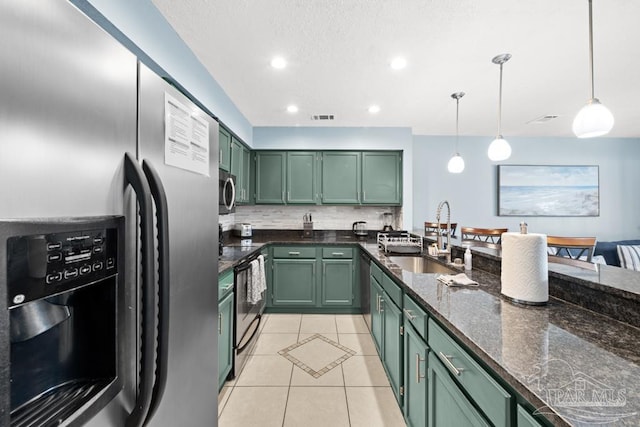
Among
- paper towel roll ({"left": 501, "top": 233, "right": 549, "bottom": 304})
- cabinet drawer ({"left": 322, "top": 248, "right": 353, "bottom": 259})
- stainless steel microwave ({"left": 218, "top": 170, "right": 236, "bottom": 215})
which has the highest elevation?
stainless steel microwave ({"left": 218, "top": 170, "right": 236, "bottom": 215})

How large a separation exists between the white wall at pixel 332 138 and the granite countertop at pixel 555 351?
2.96 metres

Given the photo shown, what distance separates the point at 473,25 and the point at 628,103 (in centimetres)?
289

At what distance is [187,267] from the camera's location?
0.84 meters

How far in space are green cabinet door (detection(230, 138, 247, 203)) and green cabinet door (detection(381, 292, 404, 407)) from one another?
2.22m

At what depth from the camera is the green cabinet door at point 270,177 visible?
13.1ft

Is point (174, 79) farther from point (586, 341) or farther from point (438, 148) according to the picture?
point (438, 148)

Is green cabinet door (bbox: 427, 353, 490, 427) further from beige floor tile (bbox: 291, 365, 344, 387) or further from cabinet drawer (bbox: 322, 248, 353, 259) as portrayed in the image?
cabinet drawer (bbox: 322, 248, 353, 259)

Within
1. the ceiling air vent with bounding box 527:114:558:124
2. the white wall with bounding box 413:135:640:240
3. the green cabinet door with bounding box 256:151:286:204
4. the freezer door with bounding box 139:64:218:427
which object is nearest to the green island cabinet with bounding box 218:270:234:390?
the freezer door with bounding box 139:64:218:427

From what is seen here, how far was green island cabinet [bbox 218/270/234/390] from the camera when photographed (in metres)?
1.87

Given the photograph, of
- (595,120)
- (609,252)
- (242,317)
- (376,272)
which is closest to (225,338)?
(242,317)

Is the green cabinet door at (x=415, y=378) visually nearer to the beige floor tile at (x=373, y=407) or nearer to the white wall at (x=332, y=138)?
the beige floor tile at (x=373, y=407)

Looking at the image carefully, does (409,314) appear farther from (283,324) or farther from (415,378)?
(283,324)

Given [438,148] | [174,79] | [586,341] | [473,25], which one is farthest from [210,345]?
[438,148]

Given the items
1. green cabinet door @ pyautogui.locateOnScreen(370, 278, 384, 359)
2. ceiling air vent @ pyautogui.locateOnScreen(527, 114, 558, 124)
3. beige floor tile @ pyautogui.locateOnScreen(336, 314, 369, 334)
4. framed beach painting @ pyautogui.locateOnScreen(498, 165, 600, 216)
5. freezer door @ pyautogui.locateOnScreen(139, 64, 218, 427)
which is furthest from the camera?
framed beach painting @ pyautogui.locateOnScreen(498, 165, 600, 216)
